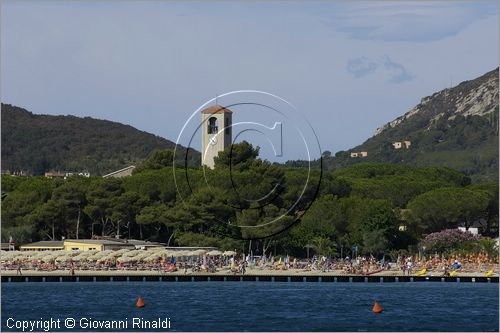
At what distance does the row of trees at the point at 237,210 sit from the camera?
94688 mm

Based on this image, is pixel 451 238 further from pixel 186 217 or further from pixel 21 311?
pixel 21 311

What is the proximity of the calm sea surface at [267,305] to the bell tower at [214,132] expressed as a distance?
38.0 metres

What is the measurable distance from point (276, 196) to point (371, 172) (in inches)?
1865

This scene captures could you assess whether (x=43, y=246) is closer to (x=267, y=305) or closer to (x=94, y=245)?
(x=94, y=245)

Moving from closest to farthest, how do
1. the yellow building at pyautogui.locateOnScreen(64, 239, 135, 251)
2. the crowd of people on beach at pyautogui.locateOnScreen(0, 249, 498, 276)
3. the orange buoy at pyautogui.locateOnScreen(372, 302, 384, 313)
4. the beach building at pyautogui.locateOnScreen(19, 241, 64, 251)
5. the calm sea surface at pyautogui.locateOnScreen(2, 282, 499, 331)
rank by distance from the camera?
the calm sea surface at pyautogui.locateOnScreen(2, 282, 499, 331) → the orange buoy at pyautogui.locateOnScreen(372, 302, 384, 313) → the crowd of people on beach at pyautogui.locateOnScreen(0, 249, 498, 276) → the yellow building at pyautogui.locateOnScreen(64, 239, 135, 251) → the beach building at pyautogui.locateOnScreen(19, 241, 64, 251)

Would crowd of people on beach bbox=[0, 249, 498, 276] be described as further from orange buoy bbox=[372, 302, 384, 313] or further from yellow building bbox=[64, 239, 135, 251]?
orange buoy bbox=[372, 302, 384, 313]

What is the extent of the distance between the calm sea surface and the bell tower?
38.0 meters

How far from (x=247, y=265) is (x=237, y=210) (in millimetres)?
8091

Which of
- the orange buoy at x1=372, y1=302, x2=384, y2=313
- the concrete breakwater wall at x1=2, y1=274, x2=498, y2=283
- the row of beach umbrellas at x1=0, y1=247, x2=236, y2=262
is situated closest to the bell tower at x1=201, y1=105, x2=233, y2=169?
the row of beach umbrellas at x1=0, y1=247, x2=236, y2=262

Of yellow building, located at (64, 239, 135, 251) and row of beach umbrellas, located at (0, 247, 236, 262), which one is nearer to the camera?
row of beach umbrellas, located at (0, 247, 236, 262)

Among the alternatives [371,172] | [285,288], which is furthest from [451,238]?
[371,172]

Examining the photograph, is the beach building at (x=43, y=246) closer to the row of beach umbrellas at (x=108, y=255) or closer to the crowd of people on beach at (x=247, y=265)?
the crowd of people on beach at (x=247, y=265)

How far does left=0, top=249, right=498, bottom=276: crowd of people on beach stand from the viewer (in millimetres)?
86500

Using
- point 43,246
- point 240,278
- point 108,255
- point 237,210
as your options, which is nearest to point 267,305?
point 240,278
